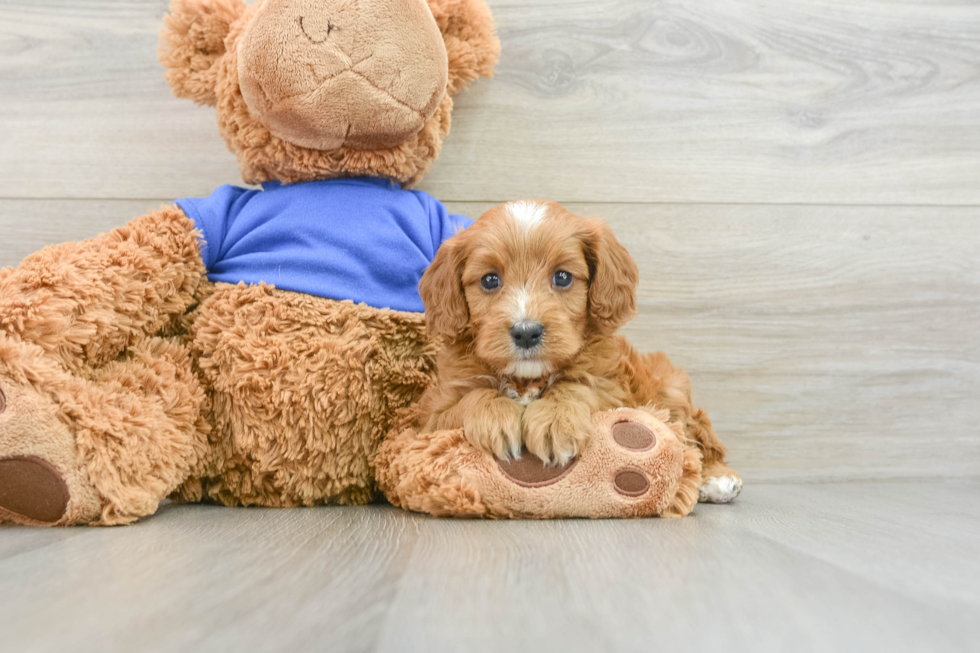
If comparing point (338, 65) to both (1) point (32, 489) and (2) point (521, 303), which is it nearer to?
(2) point (521, 303)

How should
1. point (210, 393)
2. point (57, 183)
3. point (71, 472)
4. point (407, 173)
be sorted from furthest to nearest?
point (57, 183) → point (407, 173) → point (210, 393) → point (71, 472)

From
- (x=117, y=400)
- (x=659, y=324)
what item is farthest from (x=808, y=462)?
(x=117, y=400)

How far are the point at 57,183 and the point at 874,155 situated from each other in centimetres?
214

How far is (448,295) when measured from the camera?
1354 mm

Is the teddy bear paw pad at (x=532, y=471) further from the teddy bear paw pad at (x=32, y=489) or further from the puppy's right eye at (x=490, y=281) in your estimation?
the teddy bear paw pad at (x=32, y=489)

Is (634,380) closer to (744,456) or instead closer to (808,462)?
(744,456)

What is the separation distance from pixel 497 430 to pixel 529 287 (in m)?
0.26

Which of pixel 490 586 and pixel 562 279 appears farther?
pixel 562 279

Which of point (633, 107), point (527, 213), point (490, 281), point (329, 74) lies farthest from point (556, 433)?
point (633, 107)

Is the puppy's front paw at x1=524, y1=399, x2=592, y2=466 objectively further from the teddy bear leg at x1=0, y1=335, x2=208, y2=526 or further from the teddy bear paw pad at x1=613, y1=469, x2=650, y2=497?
the teddy bear leg at x1=0, y1=335, x2=208, y2=526

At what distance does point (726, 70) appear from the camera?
1899mm

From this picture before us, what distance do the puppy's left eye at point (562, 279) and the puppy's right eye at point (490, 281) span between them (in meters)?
0.10

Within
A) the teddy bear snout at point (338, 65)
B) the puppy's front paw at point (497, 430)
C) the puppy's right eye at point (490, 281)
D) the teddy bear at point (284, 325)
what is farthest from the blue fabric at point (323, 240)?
the puppy's front paw at point (497, 430)

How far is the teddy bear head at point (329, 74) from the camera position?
1.38m
